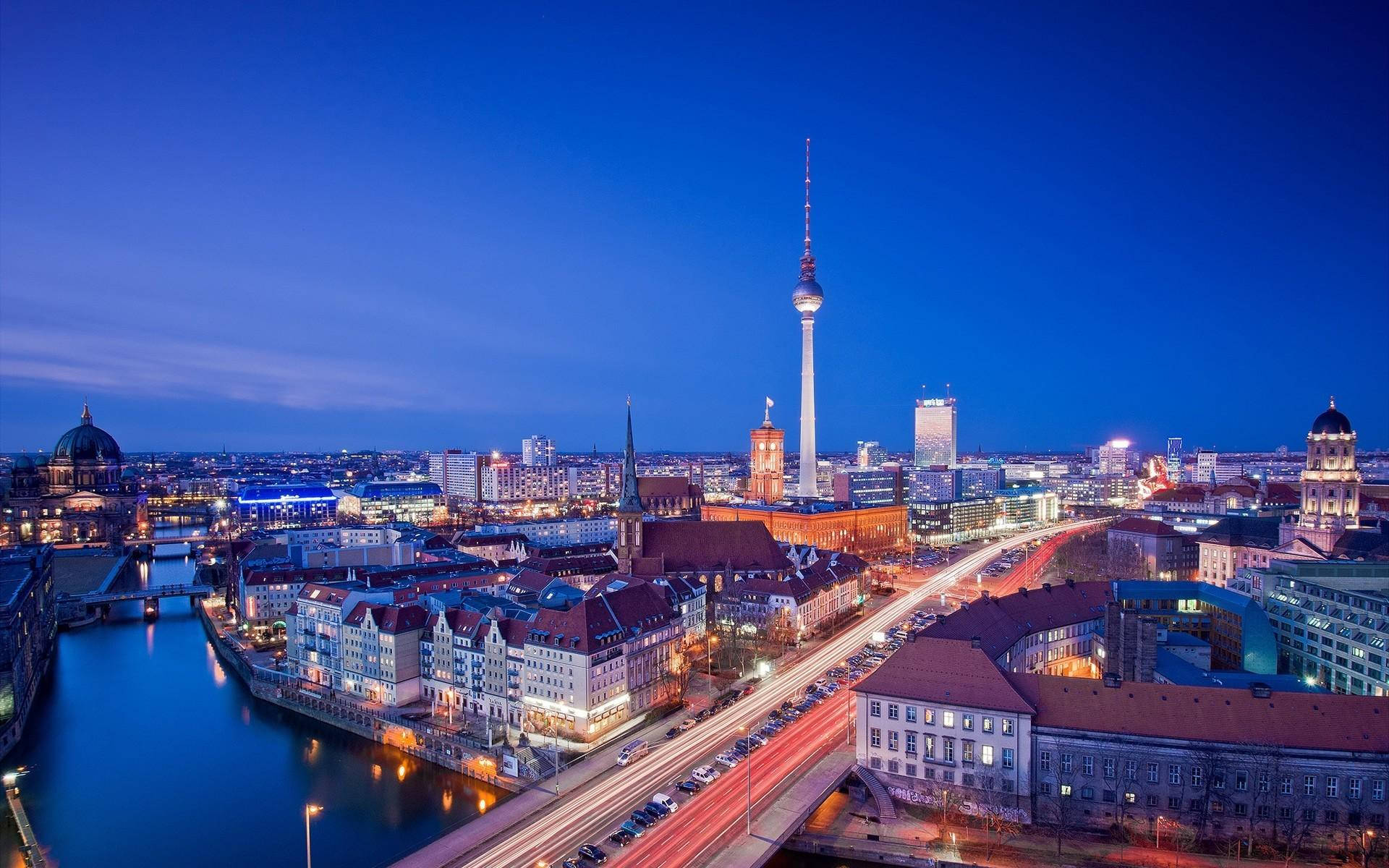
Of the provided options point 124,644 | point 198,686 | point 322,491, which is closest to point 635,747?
point 198,686

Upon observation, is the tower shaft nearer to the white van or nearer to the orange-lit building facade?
the orange-lit building facade

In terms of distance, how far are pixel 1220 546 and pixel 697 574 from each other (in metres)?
45.2

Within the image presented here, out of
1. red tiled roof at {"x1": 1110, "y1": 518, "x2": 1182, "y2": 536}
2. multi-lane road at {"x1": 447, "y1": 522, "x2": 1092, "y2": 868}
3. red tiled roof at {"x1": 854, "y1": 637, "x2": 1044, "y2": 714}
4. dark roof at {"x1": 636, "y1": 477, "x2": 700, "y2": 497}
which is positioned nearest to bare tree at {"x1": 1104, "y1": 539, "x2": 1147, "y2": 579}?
red tiled roof at {"x1": 1110, "y1": 518, "x2": 1182, "y2": 536}

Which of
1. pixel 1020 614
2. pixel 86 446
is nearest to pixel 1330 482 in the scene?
pixel 1020 614

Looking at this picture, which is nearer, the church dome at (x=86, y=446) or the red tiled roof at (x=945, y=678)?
the red tiled roof at (x=945, y=678)

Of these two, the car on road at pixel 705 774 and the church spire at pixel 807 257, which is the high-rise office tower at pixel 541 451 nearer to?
the church spire at pixel 807 257

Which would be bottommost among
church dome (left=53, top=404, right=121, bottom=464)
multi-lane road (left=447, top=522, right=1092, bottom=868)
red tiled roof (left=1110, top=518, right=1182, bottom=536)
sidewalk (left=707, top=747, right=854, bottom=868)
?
multi-lane road (left=447, top=522, right=1092, bottom=868)

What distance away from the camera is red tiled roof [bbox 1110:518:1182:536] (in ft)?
241

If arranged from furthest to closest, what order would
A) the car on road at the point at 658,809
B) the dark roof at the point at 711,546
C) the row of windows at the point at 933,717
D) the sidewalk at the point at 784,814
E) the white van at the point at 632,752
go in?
the dark roof at the point at 711,546 < the white van at the point at 632,752 < the row of windows at the point at 933,717 < the car on road at the point at 658,809 < the sidewalk at the point at 784,814

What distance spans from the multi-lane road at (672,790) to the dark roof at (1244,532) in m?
44.4

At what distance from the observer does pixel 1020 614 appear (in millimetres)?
41188

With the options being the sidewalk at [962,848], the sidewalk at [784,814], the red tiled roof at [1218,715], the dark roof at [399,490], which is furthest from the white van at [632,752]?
the dark roof at [399,490]

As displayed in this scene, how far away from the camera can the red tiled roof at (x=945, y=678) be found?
2925 cm

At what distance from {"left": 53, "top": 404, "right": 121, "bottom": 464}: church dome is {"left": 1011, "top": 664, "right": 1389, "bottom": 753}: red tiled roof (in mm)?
138602
